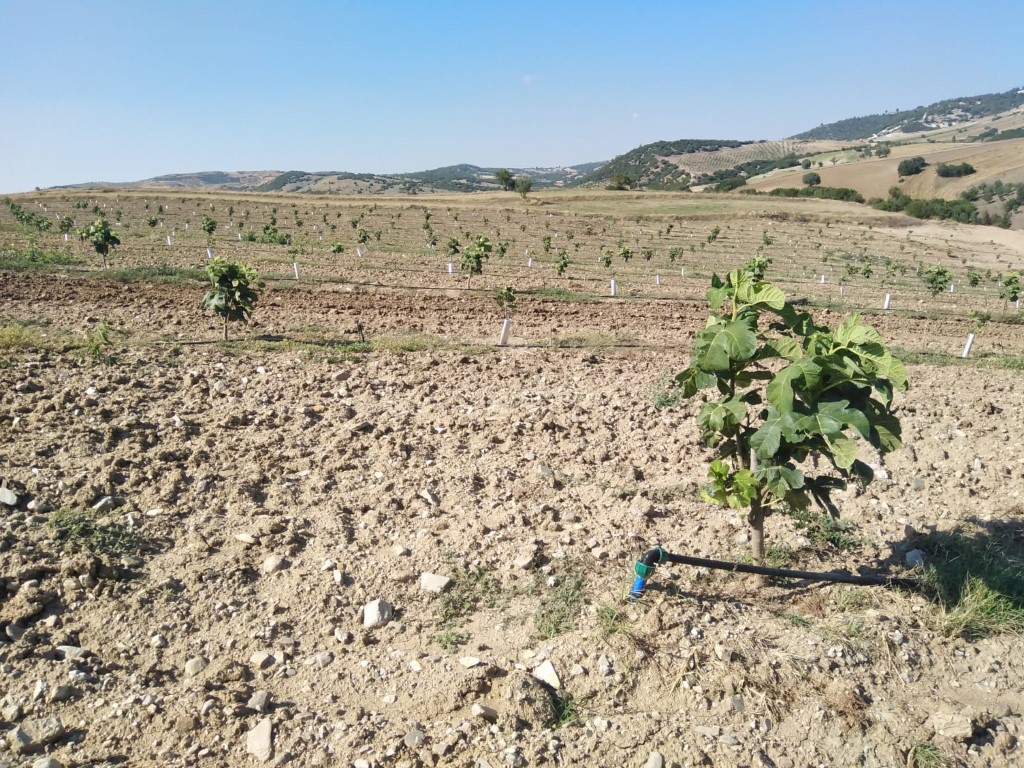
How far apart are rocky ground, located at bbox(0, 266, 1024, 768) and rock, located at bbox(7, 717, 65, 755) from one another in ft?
0.04

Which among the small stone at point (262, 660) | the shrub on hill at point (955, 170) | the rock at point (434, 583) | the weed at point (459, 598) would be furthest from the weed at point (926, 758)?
the shrub on hill at point (955, 170)

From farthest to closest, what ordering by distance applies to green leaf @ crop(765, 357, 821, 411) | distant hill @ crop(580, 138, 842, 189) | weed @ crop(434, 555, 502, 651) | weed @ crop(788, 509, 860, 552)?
distant hill @ crop(580, 138, 842, 189)
weed @ crop(788, 509, 860, 552)
weed @ crop(434, 555, 502, 651)
green leaf @ crop(765, 357, 821, 411)

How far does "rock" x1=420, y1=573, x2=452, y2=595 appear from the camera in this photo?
15.4ft

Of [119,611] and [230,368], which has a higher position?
[230,368]

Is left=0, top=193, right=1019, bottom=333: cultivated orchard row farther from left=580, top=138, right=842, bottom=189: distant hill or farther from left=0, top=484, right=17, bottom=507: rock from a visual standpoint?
left=580, top=138, right=842, bottom=189: distant hill

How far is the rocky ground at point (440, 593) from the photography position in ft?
11.5

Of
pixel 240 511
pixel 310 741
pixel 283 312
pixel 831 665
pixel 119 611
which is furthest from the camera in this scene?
pixel 283 312

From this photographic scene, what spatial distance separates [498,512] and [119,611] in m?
2.91

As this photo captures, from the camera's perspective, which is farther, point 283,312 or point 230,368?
point 283,312

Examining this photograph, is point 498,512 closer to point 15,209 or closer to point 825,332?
point 825,332

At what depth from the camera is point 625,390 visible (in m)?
8.95

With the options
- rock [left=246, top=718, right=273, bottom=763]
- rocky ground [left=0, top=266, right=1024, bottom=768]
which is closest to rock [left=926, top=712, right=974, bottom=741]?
rocky ground [left=0, top=266, right=1024, bottom=768]

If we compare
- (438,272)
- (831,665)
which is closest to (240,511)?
(831,665)

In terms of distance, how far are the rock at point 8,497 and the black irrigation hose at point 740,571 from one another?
5.09 meters
